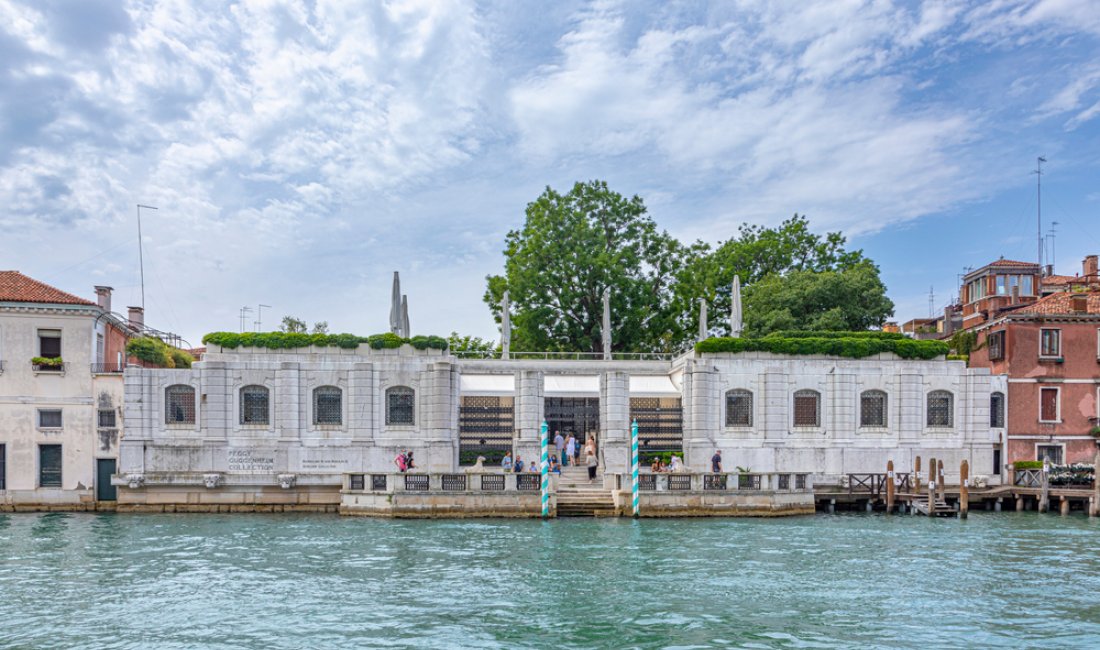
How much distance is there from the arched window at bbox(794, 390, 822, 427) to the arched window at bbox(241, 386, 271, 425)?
69.6 feet

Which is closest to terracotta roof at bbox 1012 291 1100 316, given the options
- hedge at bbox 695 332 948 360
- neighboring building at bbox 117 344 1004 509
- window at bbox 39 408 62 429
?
neighboring building at bbox 117 344 1004 509

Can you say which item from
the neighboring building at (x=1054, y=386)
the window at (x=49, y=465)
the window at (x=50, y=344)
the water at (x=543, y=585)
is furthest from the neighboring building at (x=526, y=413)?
the water at (x=543, y=585)

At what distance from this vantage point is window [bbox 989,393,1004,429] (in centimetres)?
3972

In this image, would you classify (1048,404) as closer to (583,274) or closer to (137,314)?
(583,274)

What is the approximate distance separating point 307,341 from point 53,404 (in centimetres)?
953

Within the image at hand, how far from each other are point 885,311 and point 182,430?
112 feet

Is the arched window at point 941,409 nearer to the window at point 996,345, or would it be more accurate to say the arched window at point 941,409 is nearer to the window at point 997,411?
the window at point 997,411

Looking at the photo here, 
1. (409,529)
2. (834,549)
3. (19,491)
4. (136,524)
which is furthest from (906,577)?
(19,491)

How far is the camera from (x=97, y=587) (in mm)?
20141

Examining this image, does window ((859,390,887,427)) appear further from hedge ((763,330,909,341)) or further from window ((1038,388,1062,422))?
window ((1038,388,1062,422))

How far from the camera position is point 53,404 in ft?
114

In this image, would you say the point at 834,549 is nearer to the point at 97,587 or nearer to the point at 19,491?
the point at 97,587

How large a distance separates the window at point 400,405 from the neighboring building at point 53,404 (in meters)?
10.2

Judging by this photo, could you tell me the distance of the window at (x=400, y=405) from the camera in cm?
3700
